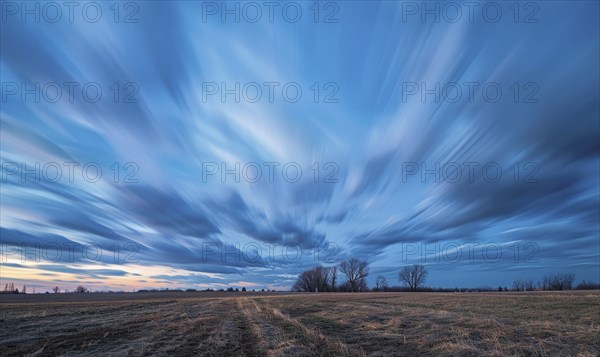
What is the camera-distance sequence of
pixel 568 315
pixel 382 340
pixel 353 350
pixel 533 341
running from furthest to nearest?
1. pixel 568 315
2. pixel 382 340
3. pixel 533 341
4. pixel 353 350

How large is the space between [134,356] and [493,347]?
14.5 meters

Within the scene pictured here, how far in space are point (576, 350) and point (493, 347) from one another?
10.2 feet

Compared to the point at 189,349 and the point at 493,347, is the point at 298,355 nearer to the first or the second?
the point at 189,349

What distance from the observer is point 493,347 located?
15555mm

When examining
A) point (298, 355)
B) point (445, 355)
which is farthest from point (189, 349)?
point (445, 355)

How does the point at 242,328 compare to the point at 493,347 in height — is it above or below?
below

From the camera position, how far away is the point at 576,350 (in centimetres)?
1509

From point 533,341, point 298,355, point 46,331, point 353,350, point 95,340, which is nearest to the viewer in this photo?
point 298,355

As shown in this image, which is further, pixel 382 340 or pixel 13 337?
pixel 13 337

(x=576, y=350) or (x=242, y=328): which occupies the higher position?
(x=576, y=350)

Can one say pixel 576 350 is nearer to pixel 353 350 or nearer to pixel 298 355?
pixel 353 350

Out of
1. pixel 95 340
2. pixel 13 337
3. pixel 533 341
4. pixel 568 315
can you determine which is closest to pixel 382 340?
pixel 533 341

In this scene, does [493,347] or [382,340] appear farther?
[382,340]

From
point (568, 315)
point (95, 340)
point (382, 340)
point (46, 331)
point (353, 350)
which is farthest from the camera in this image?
point (568, 315)
